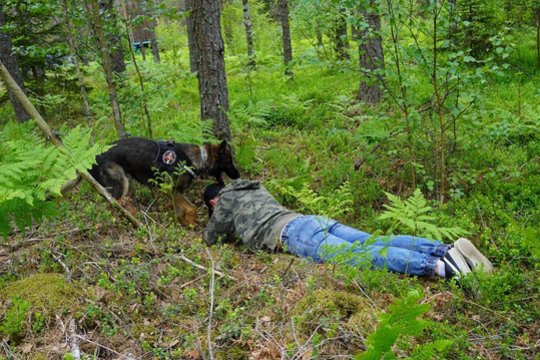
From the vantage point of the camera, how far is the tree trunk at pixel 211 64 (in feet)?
23.2

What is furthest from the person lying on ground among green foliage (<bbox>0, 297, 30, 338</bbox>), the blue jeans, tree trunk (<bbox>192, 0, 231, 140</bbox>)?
green foliage (<bbox>0, 297, 30, 338</bbox>)

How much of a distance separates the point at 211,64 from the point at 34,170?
458 cm

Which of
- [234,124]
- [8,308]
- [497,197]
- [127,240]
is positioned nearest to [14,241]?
[127,240]

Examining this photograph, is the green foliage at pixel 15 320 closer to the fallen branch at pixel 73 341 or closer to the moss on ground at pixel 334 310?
the fallen branch at pixel 73 341

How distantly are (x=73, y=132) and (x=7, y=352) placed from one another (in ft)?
5.23

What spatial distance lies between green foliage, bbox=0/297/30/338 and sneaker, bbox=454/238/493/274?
143 inches

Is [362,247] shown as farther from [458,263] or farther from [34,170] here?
[34,170]

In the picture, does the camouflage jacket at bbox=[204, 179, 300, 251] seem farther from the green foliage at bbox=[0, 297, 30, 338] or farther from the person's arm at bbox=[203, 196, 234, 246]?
the green foliage at bbox=[0, 297, 30, 338]

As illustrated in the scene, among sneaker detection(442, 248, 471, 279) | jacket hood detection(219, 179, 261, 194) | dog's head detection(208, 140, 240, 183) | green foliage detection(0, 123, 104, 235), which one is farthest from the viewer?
dog's head detection(208, 140, 240, 183)

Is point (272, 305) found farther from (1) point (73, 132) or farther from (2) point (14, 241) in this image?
(2) point (14, 241)

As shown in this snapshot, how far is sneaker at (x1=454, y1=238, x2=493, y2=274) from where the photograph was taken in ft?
14.0

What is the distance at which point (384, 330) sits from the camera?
1.77m

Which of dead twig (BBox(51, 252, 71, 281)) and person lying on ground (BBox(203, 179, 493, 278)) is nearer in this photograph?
dead twig (BBox(51, 252, 71, 281))

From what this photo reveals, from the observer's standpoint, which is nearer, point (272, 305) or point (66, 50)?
point (272, 305)
